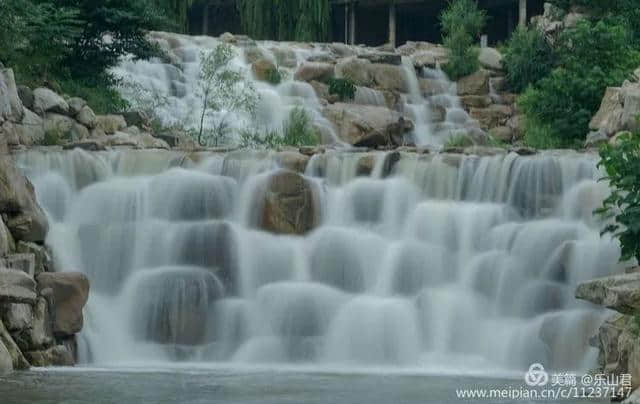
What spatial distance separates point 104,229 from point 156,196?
0.99 metres

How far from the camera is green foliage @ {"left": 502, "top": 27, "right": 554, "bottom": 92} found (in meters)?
29.9

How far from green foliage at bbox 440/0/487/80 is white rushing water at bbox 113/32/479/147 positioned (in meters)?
0.48

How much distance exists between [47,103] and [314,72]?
892 centimetres

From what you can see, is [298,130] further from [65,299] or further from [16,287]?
[16,287]

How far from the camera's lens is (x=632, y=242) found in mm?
13031

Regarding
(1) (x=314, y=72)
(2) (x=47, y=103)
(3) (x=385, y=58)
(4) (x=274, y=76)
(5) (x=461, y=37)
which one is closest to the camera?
(2) (x=47, y=103)

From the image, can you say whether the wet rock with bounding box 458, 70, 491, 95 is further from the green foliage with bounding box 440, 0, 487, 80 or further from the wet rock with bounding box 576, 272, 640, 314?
the wet rock with bounding box 576, 272, 640, 314

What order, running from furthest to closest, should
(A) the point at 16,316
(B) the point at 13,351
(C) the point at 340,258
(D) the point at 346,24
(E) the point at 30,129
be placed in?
(D) the point at 346,24, (E) the point at 30,129, (C) the point at 340,258, (A) the point at 16,316, (B) the point at 13,351

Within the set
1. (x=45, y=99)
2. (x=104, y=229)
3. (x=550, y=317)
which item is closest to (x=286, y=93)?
(x=45, y=99)

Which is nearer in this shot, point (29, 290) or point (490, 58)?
point (29, 290)

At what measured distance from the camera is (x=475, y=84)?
100 ft

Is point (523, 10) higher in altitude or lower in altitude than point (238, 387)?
higher

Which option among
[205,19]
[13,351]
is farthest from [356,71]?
[13,351]

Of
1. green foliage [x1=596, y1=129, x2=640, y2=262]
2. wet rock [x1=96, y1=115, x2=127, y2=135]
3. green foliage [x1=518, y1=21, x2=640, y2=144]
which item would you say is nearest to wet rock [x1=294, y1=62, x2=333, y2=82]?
green foliage [x1=518, y1=21, x2=640, y2=144]
